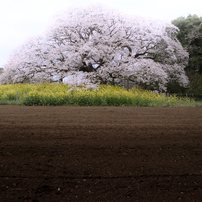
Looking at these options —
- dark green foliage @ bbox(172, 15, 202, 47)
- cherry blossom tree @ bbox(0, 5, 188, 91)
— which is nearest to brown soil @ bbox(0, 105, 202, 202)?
cherry blossom tree @ bbox(0, 5, 188, 91)

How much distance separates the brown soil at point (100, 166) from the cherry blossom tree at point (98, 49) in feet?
29.0

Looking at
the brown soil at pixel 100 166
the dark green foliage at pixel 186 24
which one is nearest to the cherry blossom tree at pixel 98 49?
the dark green foliage at pixel 186 24

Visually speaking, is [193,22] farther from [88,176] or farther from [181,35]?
[88,176]

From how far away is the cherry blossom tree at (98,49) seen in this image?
13.0 metres

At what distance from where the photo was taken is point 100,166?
2.82 meters

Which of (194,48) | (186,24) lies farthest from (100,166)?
(186,24)

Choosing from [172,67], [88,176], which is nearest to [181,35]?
[172,67]

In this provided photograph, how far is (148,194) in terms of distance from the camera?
2182 millimetres

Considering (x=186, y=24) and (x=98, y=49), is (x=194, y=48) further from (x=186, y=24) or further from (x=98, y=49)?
(x=98, y=49)

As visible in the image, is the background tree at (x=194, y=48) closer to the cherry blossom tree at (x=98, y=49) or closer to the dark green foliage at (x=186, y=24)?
the dark green foliage at (x=186, y=24)

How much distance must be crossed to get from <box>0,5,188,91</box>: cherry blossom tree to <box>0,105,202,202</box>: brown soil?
884 cm

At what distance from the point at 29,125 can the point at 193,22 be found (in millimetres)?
19166

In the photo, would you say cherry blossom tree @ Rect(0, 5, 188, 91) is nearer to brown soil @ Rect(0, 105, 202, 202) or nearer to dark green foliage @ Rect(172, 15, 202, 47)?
dark green foliage @ Rect(172, 15, 202, 47)

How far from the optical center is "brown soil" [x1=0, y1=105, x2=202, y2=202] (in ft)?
7.23
